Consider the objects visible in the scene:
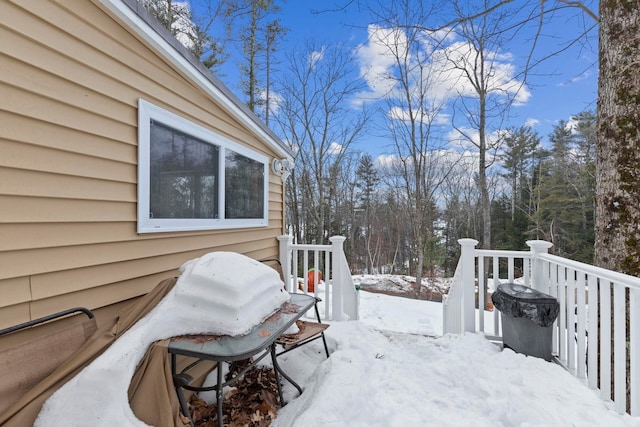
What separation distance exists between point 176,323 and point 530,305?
115 inches

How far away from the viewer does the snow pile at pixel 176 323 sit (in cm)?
138

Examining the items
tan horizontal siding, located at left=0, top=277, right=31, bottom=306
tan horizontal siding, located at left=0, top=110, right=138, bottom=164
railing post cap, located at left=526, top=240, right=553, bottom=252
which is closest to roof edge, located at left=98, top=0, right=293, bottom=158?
tan horizontal siding, located at left=0, top=110, right=138, bottom=164

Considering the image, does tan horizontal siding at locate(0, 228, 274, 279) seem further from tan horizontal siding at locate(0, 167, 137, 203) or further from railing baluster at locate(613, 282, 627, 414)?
railing baluster at locate(613, 282, 627, 414)

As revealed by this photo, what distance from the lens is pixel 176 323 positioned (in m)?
1.78

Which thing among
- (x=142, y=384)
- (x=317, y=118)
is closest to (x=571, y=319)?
(x=142, y=384)

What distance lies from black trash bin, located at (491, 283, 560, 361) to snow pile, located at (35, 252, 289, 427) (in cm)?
218

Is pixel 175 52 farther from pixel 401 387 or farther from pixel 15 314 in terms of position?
pixel 401 387

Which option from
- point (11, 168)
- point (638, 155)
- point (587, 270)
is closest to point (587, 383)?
point (587, 270)

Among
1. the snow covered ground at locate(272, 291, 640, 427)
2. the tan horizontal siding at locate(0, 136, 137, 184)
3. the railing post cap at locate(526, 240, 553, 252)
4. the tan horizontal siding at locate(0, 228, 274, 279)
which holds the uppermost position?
the tan horizontal siding at locate(0, 136, 137, 184)

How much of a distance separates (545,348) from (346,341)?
182cm

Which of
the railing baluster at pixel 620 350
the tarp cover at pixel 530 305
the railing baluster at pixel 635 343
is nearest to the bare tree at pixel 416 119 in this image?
the tarp cover at pixel 530 305

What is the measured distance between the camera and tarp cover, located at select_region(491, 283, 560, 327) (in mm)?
2652

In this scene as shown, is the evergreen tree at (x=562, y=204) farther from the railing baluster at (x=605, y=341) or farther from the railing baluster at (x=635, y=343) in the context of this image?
the railing baluster at (x=635, y=343)

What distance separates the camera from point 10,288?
1.41m
